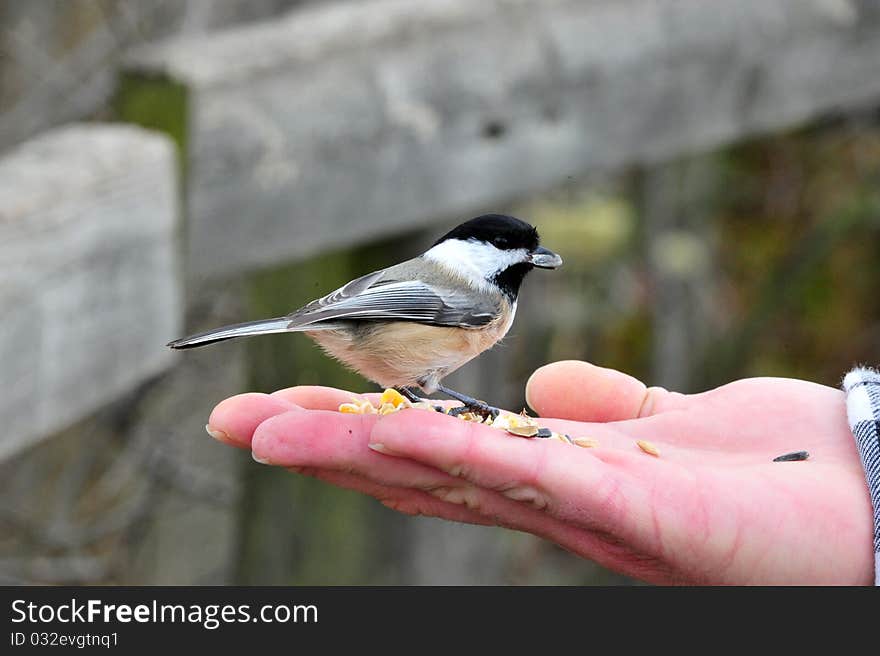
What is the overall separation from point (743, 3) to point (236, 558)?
1.42m

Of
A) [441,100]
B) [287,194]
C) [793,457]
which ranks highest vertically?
[441,100]

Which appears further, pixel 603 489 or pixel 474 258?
pixel 474 258

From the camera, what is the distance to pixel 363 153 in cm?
188

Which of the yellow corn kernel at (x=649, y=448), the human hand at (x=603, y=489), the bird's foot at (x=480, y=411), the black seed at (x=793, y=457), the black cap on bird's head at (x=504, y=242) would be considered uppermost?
the black cap on bird's head at (x=504, y=242)

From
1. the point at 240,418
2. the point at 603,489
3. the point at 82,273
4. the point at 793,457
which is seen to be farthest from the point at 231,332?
the point at 793,457

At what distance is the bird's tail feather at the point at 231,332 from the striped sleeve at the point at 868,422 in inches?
30.4

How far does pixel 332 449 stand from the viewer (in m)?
1.43

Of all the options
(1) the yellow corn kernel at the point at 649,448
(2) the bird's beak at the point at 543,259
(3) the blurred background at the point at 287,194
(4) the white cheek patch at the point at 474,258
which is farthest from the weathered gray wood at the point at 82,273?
(1) the yellow corn kernel at the point at 649,448

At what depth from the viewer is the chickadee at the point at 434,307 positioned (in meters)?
1.73

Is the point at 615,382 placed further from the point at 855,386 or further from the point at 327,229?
the point at 327,229

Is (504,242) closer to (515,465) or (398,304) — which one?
(398,304)

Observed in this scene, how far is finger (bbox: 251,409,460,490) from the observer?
1408 millimetres

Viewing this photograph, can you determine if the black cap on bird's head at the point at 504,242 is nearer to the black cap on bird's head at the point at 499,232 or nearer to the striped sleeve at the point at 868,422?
the black cap on bird's head at the point at 499,232

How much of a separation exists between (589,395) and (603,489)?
50 cm
